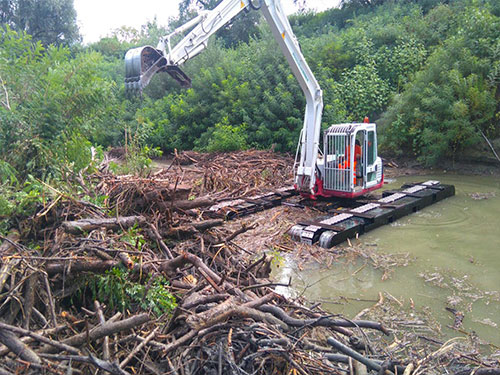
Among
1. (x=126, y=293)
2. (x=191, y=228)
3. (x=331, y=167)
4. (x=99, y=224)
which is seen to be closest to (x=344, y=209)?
(x=331, y=167)

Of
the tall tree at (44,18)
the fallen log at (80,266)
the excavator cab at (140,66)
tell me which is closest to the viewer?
the fallen log at (80,266)

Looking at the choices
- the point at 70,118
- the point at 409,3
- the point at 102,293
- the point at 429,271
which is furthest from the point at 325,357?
the point at 409,3

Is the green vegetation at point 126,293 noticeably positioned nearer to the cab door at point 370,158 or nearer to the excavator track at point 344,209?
the excavator track at point 344,209

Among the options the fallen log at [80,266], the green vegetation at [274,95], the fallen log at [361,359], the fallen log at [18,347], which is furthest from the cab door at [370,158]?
the fallen log at [18,347]

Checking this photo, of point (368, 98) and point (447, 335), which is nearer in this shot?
point (447, 335)

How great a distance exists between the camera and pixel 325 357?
3082 mm

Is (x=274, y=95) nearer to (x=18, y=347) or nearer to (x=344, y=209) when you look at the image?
(x=344, y=209)

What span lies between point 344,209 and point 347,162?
103 centimetres

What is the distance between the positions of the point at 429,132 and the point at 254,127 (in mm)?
6334

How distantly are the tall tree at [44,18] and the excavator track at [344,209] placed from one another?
27.7m

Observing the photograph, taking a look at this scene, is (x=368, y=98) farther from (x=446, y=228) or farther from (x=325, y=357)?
(x=325, y=357)

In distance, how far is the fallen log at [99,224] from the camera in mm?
3675

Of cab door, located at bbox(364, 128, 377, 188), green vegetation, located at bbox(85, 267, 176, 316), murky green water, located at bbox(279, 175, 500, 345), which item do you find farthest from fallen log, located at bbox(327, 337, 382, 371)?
cab door, located at bbox(364, 128, 377, 188)

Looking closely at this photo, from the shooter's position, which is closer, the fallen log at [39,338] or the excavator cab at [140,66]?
the fallen log at [39,338]
